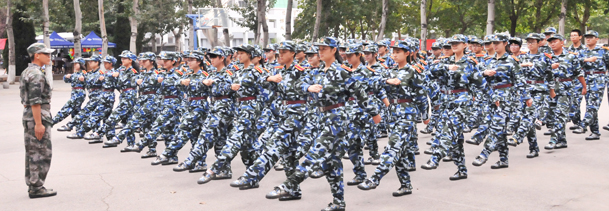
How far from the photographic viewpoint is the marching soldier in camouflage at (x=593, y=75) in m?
11.6

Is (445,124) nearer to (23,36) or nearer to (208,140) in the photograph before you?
(208,140)

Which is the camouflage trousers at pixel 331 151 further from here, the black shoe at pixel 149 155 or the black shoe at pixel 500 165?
the black shoe at pixel 149 155

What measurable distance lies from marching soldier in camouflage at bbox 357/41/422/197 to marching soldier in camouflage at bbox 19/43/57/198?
3888mm

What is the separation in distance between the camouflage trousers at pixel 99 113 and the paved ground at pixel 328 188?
81.1 inches

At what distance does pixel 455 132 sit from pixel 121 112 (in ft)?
22.6

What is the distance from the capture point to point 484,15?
3838 cm

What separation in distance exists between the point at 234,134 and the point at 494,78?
155 inches

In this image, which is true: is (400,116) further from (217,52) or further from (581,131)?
(581,131)

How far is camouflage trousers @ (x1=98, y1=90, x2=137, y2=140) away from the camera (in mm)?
11969

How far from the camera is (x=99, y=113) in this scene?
12703 millimetres

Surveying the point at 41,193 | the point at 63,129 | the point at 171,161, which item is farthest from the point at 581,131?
the point at 63,129

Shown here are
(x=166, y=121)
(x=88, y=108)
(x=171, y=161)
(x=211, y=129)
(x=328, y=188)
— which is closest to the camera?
(x=328, y=188)

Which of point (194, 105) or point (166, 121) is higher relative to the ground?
point (194, 105)

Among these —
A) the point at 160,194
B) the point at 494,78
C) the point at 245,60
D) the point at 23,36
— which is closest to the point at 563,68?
the point at 494,78
